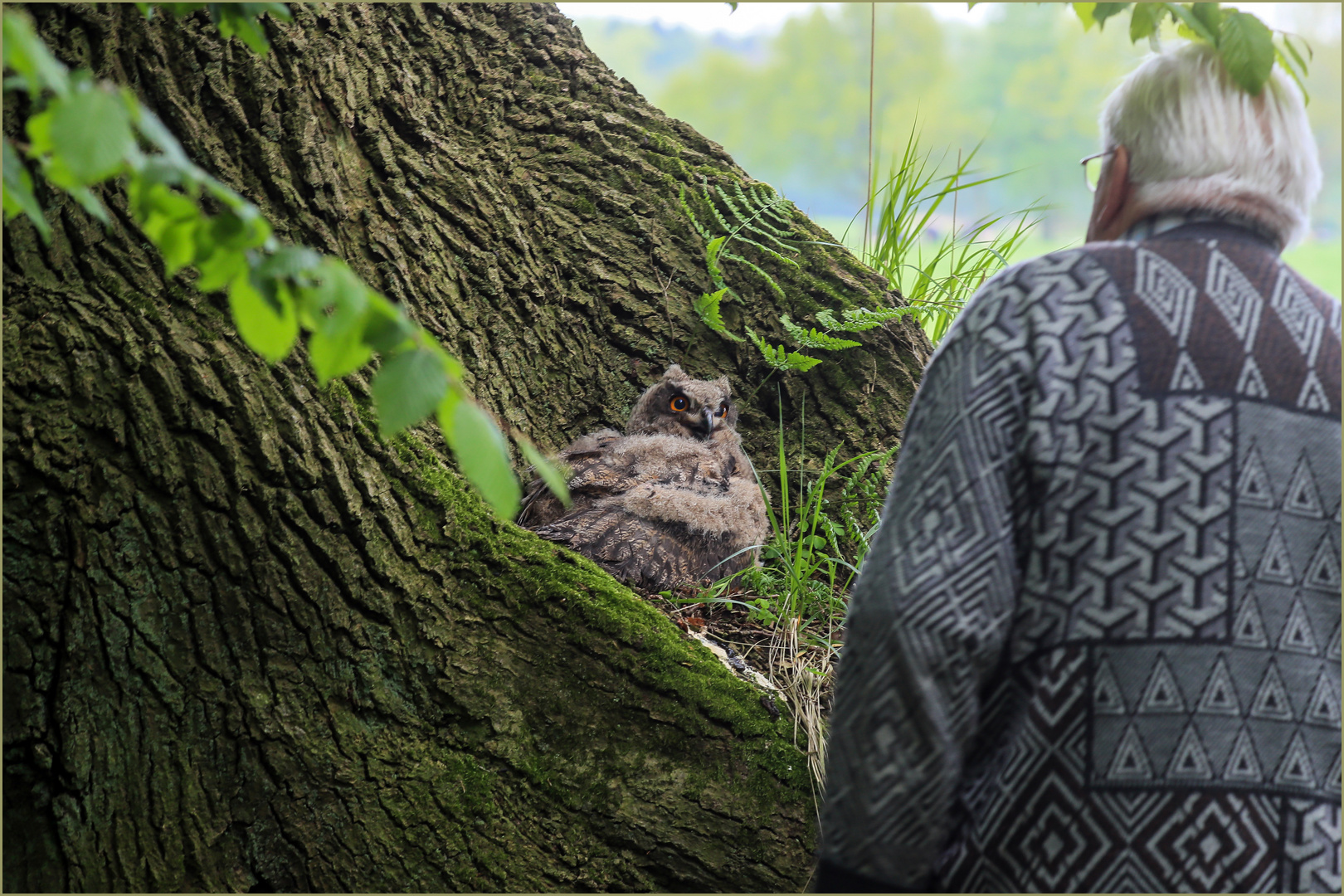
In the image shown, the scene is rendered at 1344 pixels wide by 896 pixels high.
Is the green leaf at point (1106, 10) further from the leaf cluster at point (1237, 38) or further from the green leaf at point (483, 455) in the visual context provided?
the green leaf at point (483, 455)

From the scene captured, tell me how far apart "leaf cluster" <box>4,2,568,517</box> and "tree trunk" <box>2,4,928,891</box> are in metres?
0.97

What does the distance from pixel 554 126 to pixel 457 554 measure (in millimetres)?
2218

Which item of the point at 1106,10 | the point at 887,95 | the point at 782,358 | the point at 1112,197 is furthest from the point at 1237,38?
the point at 887,95

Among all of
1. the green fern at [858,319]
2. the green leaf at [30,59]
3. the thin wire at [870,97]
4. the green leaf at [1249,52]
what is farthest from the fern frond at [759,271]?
the green leaf at [30,59]

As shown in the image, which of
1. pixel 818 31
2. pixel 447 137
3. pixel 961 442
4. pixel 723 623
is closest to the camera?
pixel 961 442

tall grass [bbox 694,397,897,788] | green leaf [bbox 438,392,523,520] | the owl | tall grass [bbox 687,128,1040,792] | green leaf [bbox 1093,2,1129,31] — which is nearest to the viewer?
green leaf [bbox 438,392,523,520]

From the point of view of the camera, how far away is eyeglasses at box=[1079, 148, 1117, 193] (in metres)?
1.66

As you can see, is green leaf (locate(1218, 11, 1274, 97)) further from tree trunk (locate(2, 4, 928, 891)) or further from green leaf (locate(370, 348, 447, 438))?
tree trunk (locate(2, 4, 928, 891))

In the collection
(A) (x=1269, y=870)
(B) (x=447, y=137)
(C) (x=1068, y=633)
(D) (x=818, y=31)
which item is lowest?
(A) (x=1269, y=870)

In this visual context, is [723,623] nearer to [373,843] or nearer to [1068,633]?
[373,843]

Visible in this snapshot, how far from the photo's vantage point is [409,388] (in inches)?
40.7

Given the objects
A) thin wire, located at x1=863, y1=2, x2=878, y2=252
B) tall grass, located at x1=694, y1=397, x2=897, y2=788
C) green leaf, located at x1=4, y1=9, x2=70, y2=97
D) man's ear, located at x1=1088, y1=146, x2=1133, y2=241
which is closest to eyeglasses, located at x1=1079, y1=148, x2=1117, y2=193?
man's ear, located at x1=1088, y1=146, x2=1133, y2=241

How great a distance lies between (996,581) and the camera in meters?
1.35

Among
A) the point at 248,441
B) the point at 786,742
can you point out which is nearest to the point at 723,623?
the point at 786,742
